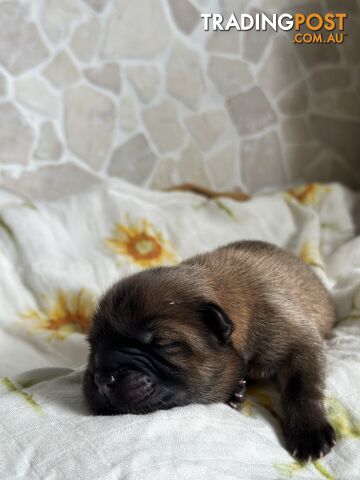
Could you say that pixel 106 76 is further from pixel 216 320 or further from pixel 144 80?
pixel 216 320

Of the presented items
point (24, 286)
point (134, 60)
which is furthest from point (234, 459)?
point (134, 60)

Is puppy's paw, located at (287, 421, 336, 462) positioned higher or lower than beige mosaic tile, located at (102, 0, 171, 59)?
lower

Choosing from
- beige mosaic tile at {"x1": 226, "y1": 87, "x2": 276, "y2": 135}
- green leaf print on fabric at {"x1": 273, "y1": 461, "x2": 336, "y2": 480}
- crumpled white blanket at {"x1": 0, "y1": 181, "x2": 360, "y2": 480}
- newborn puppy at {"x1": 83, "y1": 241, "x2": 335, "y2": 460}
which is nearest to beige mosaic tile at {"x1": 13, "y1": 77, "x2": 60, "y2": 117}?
crumpled white blanket at {"x1": 0, "y1": 181, "x2": 360, "y2": 480}

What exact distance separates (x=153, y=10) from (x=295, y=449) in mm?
2250

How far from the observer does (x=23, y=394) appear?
1586 mm

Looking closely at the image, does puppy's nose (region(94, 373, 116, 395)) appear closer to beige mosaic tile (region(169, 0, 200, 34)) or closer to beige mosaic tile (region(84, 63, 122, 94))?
beige mosaic tile (region(84, 63, 122, 94))

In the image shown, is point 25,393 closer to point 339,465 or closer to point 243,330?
point 243,330

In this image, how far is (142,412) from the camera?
1.48m

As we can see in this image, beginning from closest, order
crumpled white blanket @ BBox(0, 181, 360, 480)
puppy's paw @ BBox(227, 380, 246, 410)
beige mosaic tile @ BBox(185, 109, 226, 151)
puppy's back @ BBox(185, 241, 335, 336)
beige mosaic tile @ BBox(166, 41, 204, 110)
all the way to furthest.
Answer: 1. crumpled white blanket @ BBox(0, 181, 360, 480)
2. puppy's paw @ BBox(227, 380, 246, 410)
3. puppy's back @ BBox(185, 241, 335, 336)
4. beige mosaic tile @ BBox(166, 41, 204, 110)
5. beige mosaic tile @ BBox(185, 109, 226, 151)

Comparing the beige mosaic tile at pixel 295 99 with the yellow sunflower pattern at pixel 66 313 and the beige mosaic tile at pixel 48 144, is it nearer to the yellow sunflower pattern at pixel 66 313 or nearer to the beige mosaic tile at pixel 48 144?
the beige mosaic tile at pixel 48 144

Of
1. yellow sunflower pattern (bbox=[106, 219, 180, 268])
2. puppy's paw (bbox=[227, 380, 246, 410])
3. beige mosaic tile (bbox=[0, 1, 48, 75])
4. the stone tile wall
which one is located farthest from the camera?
the stone tile wall

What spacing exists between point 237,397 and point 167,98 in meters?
1.92

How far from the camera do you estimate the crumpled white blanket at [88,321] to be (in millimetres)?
1348

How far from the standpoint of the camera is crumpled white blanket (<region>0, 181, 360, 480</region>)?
53.1 inches
